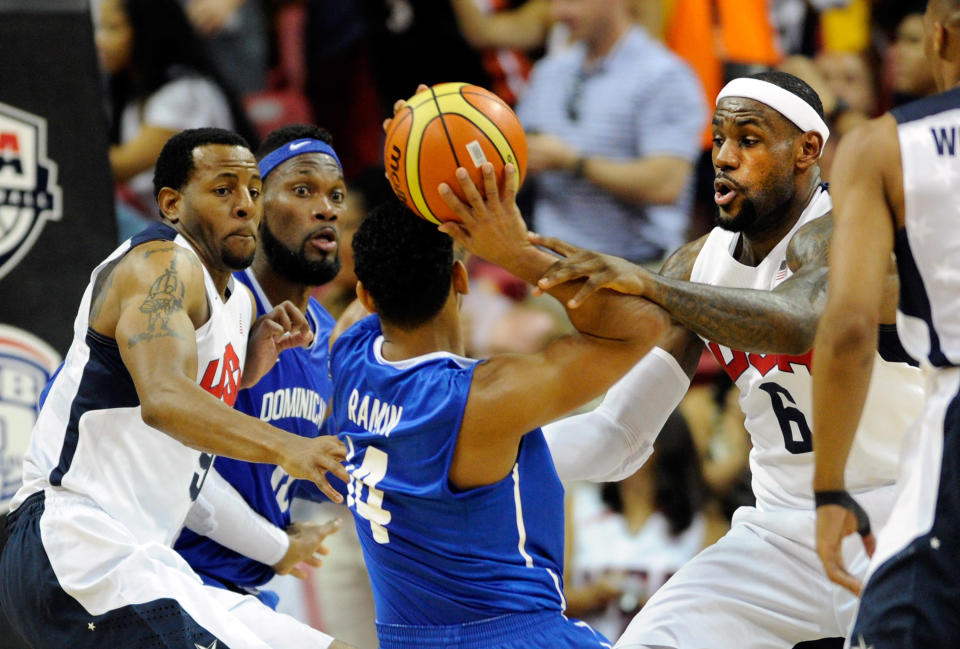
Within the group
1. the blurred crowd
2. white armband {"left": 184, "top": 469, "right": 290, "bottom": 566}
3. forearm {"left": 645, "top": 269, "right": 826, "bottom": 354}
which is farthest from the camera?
the blurred crowd

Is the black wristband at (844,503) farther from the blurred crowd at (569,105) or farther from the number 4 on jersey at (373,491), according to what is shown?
the blurred crowd at (569,105)

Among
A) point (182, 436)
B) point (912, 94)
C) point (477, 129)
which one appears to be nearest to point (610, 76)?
point (912, 94)

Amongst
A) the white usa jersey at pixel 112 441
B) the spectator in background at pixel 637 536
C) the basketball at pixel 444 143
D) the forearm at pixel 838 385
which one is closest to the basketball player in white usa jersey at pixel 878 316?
the forearm at pixel 838 385

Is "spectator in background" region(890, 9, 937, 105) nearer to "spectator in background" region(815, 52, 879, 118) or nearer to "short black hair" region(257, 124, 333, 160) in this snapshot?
"spectator in background" region(815, 52, 879, 118)

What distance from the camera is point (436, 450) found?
12.0 ft

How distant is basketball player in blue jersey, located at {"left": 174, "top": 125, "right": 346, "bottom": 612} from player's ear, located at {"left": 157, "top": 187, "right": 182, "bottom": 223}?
2.72 feet

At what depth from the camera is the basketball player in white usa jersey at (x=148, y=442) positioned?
366 cm

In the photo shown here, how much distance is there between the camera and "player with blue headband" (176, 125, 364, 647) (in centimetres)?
491

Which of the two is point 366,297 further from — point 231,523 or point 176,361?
point 231,523

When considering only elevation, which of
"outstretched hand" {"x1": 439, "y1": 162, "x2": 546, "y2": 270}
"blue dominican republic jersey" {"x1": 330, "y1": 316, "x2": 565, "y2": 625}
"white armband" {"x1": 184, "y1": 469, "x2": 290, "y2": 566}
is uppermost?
"outstretched hand" {"x1": 439, "y1": 162, "x2": 546, "y2": 270}

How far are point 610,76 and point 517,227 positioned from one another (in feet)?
14.9

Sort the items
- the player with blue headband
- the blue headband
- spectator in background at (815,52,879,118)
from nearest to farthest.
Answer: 1. the player with blue headband
2. the blue headband
3. spectator in background at (815,52,879,118)

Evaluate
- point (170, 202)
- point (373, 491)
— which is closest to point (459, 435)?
point (373, 491)

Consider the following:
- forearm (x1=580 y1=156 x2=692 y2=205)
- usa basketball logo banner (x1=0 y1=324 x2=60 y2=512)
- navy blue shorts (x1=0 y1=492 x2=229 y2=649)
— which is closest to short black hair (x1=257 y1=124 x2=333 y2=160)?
usa basketball logo banner (x1=0 y1=324 x2=60 y2=512)
